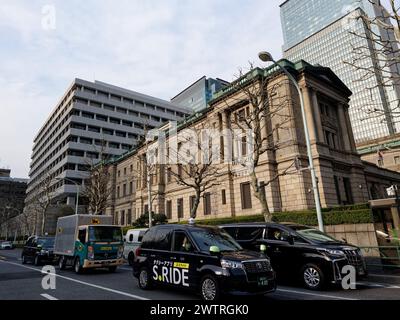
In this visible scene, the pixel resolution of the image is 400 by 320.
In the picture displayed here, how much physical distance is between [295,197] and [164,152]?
21116 mm

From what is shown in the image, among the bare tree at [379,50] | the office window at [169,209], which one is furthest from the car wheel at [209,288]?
the office window at [169,209]

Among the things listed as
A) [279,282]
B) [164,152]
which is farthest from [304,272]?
[164,152]

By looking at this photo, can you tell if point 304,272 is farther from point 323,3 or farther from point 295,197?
point 323,3

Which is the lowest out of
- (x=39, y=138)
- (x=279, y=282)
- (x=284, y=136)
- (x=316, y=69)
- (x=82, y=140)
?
(x=279, y=282)

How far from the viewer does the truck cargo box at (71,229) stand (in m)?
14.9

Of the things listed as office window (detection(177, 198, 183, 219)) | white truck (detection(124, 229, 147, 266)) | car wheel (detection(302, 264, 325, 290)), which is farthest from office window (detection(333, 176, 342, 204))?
car wheel (detection(302, 264, 325, 290))

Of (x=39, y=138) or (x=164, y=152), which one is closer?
(x=164, y=152)

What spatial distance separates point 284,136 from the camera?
88.9 ft

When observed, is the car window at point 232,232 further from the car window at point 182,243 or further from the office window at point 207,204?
the office window at point 207,204

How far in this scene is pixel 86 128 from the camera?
68938 mm

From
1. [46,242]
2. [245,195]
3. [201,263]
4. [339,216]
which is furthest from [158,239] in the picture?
[245,195]

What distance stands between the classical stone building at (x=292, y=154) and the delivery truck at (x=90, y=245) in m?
12.8

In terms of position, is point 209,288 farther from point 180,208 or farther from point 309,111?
point 180,208

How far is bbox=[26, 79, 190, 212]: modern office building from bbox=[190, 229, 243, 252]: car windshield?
55364 mm
